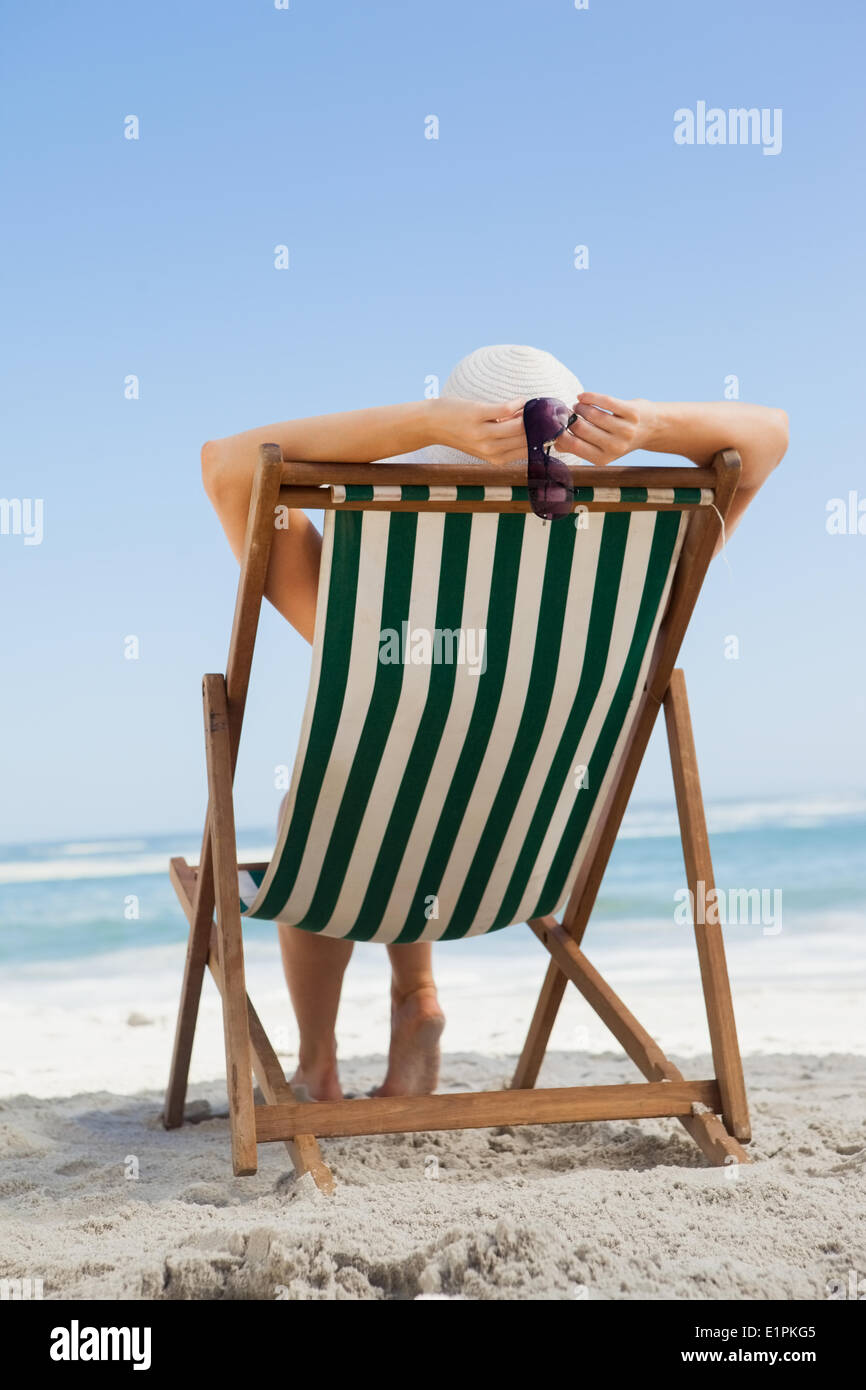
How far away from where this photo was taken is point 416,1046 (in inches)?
98.7

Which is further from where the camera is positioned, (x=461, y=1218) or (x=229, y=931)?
(x=229, y=931)

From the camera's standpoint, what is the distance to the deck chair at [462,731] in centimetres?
176

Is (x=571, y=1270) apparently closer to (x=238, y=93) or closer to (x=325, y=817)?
(x=325, y=817)

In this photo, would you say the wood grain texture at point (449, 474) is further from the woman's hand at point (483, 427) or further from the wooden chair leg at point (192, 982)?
the wooden chair leg at point (192, 982)

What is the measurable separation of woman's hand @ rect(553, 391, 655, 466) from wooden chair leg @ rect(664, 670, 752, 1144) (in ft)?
1.71

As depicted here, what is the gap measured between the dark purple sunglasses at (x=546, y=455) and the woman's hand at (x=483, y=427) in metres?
0.02

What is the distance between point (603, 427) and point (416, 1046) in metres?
1.43

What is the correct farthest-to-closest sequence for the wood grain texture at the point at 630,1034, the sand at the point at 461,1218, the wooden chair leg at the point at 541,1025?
the wooden chair leg at the point at 541,1025 < the wood grain texture at the point at 630,1034 < the sand at the point at 461,1218

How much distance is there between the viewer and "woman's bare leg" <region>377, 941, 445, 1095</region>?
2492 mm

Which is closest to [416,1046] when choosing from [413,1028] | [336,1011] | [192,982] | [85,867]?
[413,1028]

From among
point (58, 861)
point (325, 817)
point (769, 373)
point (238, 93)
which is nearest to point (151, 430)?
point (238, 93)

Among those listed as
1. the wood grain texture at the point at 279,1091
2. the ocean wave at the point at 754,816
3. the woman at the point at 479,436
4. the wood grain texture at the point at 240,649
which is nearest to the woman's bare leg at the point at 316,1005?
the wood grain texture at the point at 240,649

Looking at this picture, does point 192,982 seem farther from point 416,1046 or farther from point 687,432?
point 687,432
